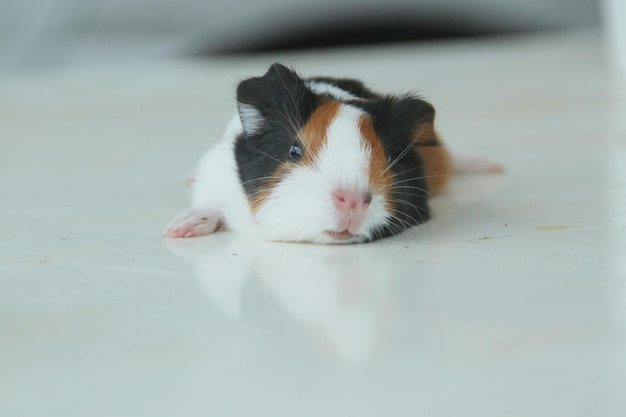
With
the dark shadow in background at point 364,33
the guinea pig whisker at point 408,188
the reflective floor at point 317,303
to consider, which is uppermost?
the dark shadow in background at point 364,33

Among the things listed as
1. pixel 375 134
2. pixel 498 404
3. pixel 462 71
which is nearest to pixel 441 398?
pixel 498 404

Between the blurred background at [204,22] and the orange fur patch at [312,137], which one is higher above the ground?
the blurred background at [204,22]

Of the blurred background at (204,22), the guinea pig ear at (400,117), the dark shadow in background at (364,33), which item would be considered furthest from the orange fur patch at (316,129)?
the dark shadow in background at (364,33)

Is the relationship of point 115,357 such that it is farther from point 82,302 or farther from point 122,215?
point 122,215

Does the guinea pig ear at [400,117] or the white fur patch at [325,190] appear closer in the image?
the white fur patch at [325,190]

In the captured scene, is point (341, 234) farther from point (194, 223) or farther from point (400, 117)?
point (194, 223)

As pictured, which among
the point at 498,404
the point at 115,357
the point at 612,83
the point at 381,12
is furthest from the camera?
the point at 381,12

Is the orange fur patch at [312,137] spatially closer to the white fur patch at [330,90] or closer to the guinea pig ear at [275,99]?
the guinea pig ear at [275,99]
